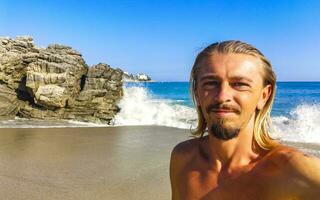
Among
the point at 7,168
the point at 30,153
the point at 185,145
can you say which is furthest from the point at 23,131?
the point at 185,145

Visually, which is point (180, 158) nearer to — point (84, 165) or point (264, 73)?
point (264, 73)

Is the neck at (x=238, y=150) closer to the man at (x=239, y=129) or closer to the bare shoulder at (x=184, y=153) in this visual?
the man at (x=239, y=129)

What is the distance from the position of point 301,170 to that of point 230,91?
0.47 meters

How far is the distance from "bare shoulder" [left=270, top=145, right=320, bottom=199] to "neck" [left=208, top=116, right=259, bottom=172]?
0.61 feet

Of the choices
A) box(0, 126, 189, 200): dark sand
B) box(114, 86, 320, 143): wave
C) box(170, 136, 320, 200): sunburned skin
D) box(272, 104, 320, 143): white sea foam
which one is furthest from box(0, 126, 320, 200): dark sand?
box(170, 136, 320, 200): sunburned skin

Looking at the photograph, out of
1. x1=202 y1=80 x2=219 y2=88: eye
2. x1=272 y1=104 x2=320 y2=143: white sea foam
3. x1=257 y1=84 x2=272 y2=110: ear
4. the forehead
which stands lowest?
x1=272 y1=104 x2=320 y2=143: white sea foam

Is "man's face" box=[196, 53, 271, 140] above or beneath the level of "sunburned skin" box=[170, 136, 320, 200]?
above

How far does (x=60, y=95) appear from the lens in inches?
696

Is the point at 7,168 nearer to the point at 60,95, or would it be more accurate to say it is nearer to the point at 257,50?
the point at 257,50

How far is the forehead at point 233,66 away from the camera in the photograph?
5.79 feet

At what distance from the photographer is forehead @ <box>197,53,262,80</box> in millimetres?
1764

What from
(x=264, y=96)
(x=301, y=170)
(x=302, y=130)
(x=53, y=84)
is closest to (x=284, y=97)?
(x=302, y=130)

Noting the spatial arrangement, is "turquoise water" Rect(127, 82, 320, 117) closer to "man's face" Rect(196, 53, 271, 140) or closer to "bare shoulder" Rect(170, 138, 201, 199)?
"bare shoulder" Rect(170, 138, 201, 199)

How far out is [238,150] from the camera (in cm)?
186
